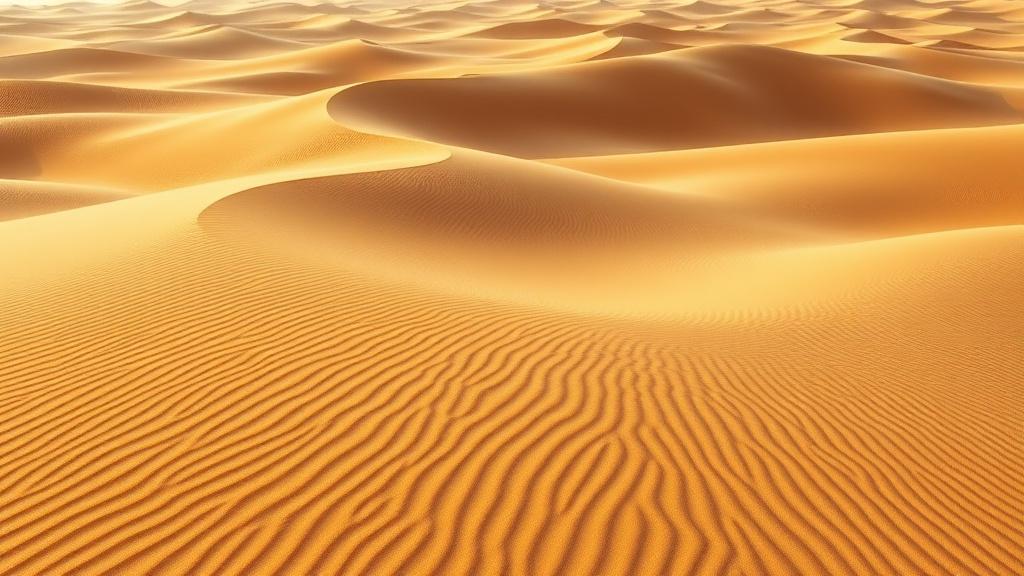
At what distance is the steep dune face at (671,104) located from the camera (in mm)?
26734

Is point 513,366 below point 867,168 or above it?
above

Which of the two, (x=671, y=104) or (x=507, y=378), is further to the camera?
(x=671, y=104)

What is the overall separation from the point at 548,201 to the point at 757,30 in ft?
225

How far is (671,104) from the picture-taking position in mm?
31125

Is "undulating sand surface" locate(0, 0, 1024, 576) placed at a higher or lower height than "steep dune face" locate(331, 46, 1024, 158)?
higher

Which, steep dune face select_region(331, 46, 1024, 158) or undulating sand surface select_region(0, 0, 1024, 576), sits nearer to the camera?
undulating sand surface select_region(0, 0, 1024, 576)

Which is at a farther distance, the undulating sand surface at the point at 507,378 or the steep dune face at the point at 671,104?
the steep dune face at the point at 671,104

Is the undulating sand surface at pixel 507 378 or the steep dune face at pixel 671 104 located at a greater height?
the undulating sand surface at pixel 507 378

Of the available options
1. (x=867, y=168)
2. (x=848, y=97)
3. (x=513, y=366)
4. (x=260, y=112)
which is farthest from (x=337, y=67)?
(x=513, y=366)

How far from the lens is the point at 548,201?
13.6m

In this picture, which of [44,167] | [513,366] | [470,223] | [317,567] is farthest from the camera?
[44,167]

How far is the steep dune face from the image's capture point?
2673 cm

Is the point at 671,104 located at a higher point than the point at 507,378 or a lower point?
lower

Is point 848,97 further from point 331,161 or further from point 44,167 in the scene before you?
point 44,167
